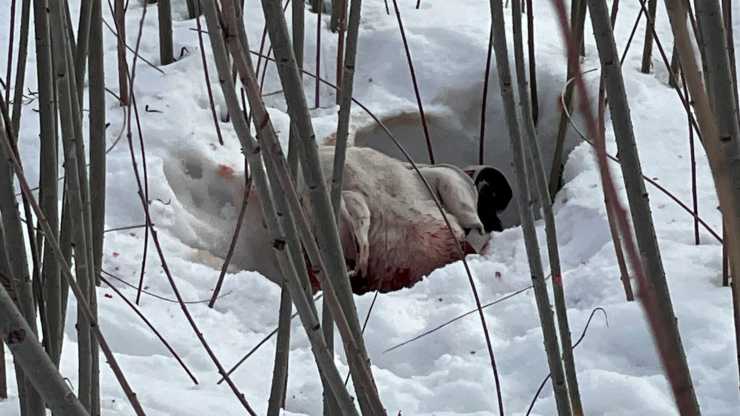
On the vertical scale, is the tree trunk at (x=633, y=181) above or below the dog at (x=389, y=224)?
above

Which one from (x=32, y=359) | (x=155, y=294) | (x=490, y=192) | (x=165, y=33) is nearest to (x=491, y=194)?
(x=490, y=192)

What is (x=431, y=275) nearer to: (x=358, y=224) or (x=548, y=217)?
(x=358, y=224)

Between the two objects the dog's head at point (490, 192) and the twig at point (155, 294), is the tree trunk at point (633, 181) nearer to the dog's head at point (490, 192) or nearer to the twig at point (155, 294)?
the twig at point (155, 294)

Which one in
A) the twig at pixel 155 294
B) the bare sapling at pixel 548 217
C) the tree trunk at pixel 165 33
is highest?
the bare sapling at pixel 548 217

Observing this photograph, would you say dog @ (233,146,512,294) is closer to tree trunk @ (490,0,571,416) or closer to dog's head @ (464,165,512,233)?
dog's head @ (464,165,512,233)

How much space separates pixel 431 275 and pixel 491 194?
27.6 inches

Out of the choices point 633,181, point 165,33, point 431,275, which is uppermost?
point 633,181

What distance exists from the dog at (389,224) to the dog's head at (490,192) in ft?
0.11

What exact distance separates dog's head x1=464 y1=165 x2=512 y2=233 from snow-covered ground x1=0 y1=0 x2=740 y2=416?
153 millimetres

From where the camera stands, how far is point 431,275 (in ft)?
5.99

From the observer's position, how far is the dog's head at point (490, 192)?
8.07 ft

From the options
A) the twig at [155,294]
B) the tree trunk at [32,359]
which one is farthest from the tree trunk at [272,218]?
the twig at [155,294]

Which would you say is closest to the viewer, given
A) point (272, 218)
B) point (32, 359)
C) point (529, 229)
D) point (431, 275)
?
point (32, 359)

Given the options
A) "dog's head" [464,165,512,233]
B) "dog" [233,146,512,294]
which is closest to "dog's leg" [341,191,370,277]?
"dog" [233,146,512,294]
